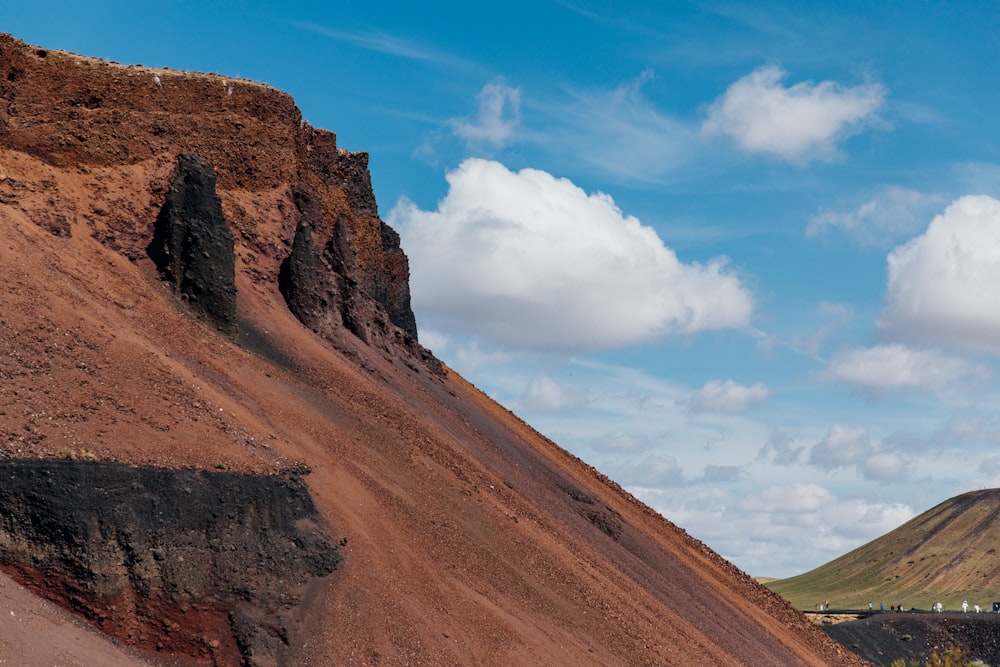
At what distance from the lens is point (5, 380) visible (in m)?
25.8

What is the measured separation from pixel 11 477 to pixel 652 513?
40960 mm

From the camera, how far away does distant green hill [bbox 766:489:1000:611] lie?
105m

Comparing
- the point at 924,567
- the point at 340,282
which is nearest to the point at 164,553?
the point at 340,282

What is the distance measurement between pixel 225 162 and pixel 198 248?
24.3 ft

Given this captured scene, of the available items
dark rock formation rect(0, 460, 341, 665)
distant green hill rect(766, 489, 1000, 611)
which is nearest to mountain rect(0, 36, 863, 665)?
dark rock formation rect(0, 460, 341, 665)

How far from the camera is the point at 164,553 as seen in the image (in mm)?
25250

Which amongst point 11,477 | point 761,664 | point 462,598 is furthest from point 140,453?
point 761,664

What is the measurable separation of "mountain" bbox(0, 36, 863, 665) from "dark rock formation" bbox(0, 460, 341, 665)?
0.17 feet

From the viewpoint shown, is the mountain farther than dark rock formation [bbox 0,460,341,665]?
Yes

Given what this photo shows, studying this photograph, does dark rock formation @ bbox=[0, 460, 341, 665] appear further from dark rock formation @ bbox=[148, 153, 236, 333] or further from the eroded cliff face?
the eroded cliff face

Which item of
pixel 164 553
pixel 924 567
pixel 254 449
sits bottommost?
pixel 164 553

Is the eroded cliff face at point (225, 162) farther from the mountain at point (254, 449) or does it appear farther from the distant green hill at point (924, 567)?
the distant green hill at point (924, 567)

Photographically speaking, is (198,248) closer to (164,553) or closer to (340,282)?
(340,282)

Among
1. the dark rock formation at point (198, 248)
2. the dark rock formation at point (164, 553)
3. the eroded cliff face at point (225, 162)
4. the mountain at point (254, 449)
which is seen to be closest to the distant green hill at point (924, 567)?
the mountain at point (254, 449)
